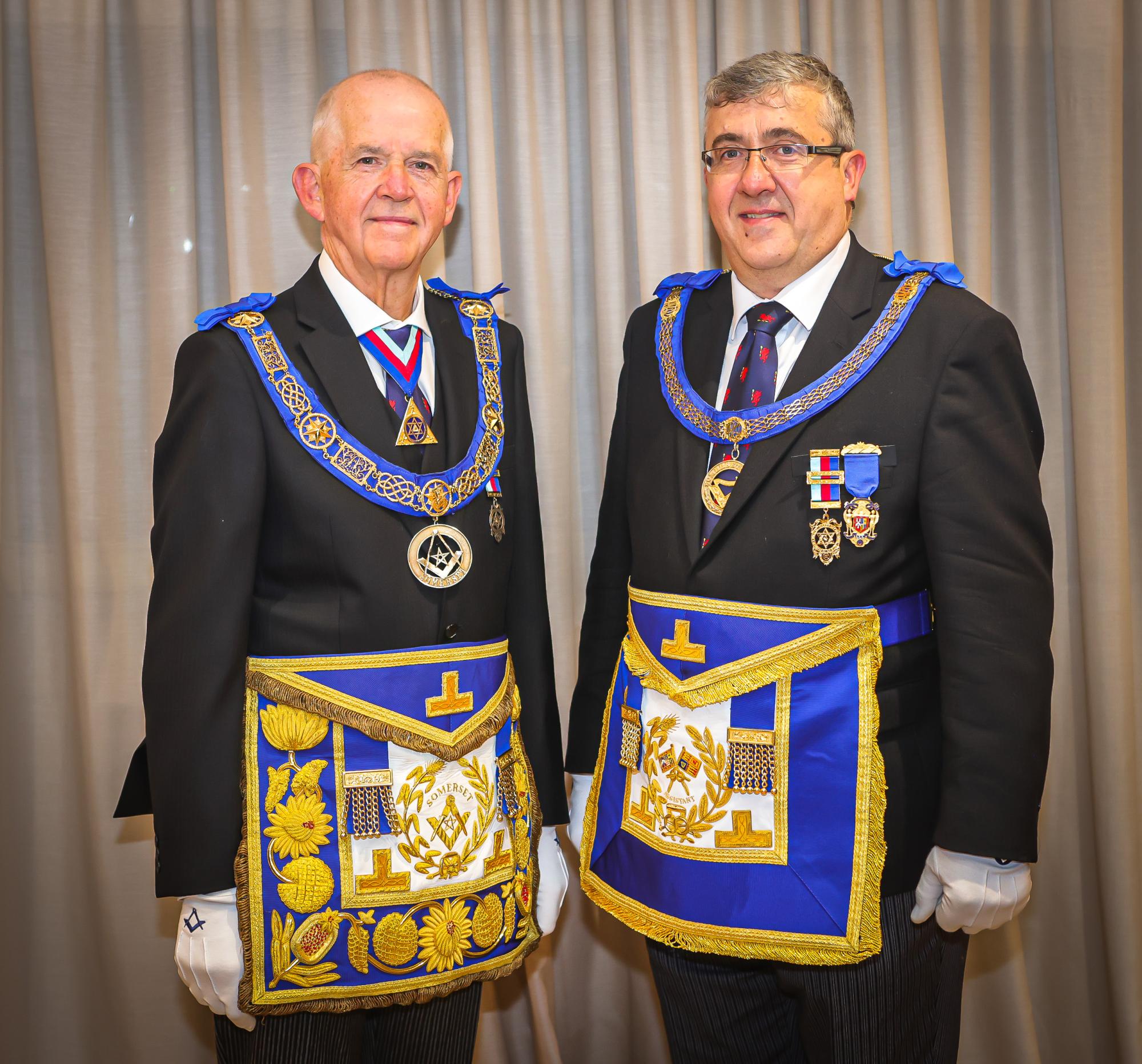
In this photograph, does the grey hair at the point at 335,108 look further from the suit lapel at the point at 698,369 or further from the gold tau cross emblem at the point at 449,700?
the gold tau cross emblem at the point at 449,700

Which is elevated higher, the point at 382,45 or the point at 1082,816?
the point at 382,45

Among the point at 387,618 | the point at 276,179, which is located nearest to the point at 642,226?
the point at 276,179

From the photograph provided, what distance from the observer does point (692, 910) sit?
169 cm

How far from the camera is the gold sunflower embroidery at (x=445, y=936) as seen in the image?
5.43 ft

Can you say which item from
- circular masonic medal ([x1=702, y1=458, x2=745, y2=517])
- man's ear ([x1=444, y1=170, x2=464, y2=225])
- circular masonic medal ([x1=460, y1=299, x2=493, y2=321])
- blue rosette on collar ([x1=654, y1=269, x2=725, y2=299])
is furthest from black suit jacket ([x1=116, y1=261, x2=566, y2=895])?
blue rosette on collar ([x1=654, y1=269, x2=725, y2=299])

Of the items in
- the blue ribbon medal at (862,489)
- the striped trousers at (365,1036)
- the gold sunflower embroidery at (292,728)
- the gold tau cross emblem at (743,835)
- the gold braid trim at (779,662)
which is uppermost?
the blue ribbon medal at (862,489)

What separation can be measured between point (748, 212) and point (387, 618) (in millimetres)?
905

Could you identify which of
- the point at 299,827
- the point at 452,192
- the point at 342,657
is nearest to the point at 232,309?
the point at 452,192

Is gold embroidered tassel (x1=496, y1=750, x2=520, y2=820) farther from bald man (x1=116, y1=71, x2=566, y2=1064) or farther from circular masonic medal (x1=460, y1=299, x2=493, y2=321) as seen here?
circular masonic medal (x1=460, y1=299, x2=493, y2=321)

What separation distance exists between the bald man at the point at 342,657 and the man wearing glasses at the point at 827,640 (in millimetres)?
305

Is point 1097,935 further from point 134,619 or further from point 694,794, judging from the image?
point 134,619

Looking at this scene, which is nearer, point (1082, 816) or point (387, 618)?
point (387, 618)

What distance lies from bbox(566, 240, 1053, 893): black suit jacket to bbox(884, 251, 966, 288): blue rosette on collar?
0.02m

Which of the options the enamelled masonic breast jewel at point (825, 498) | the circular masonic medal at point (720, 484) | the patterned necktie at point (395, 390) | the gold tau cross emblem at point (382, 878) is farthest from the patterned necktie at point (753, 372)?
the gold tau cross emblem at point (382, 878)
